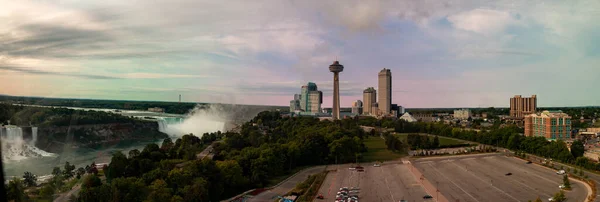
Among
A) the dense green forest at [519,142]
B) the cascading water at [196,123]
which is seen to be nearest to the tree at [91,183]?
the dense green forest at [519,142]

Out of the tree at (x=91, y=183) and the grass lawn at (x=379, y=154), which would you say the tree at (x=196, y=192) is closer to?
the tree at (x=91, y=183)

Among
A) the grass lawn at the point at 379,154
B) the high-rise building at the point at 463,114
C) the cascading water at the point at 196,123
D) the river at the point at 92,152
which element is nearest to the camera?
the river at the point at 92,152

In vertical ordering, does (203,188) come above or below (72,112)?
below

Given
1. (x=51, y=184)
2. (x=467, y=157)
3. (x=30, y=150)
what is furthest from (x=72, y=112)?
(x=467, y=157)

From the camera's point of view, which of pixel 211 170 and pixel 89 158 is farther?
pixel 89 158

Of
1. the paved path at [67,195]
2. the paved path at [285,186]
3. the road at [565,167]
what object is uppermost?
the paved path at [67,195]

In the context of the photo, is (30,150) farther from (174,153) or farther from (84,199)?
(84,199)

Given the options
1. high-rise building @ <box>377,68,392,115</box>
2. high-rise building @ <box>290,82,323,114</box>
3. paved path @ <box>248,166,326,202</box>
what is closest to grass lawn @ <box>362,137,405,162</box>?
paved path @ <box>248,166,326,202</box>
